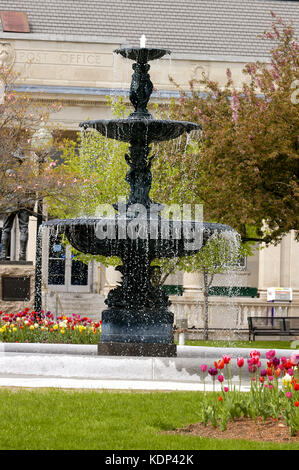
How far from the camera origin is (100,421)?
31.2ft

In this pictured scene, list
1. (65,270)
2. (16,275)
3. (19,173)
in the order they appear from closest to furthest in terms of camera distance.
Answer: (16,275) → (19,173) → (65,270)

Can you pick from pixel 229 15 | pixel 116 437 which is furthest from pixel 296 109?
pixel 229 15

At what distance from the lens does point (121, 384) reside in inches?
460

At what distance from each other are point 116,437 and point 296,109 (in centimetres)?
1528

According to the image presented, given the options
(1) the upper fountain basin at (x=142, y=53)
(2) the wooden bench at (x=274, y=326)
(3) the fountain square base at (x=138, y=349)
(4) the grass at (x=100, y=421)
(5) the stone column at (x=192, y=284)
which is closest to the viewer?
(4) the grass at (x=100, y=421)

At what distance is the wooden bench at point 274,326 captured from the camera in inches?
1176

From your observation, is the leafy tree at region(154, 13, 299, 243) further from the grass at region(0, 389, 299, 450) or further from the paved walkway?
the grass at region(0, 389, 299, 450)

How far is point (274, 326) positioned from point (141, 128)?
18461mm

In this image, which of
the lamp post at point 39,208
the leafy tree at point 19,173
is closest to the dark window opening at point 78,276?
the lamp post at point 39,208

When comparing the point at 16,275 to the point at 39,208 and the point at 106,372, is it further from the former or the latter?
the point at 106,372

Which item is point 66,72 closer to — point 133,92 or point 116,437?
point 133,92

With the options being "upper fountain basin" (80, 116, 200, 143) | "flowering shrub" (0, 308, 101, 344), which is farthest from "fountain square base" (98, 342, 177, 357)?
"flowering shrub" (0, 308, 101, 344)

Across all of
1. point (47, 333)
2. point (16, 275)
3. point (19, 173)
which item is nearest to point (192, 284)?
point (19, 173)

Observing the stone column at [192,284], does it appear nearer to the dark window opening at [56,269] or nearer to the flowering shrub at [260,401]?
the dark window opening at [56,269]
